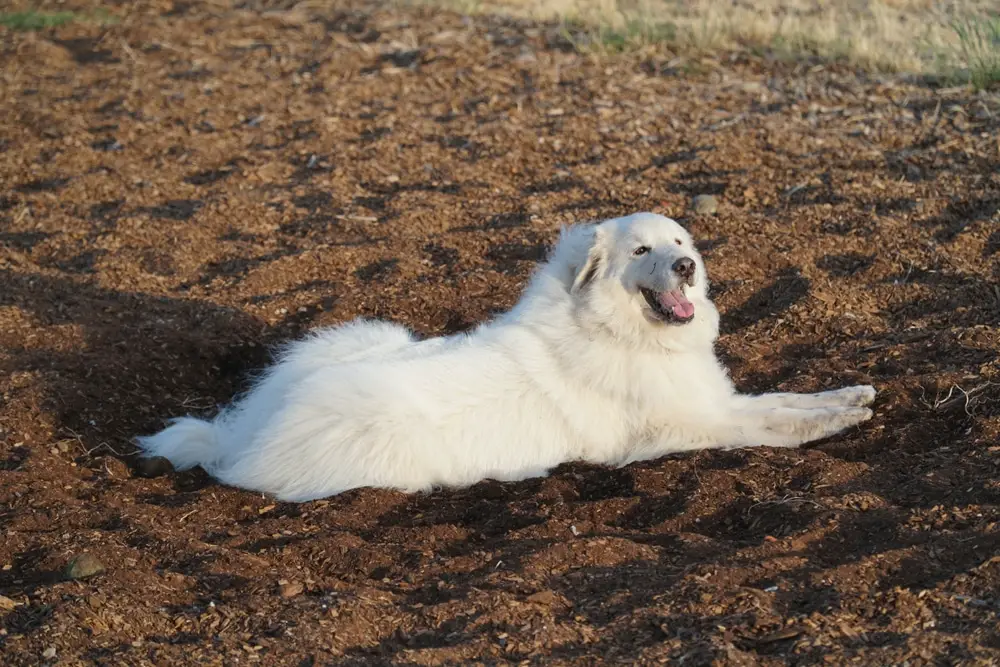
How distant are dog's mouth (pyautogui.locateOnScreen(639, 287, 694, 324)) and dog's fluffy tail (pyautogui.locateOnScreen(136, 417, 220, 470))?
2.42 metres

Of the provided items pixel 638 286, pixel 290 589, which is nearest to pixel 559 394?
pixel 638 286

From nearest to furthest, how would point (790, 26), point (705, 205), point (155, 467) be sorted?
point (155, 467), point (705, 205), point (790, 26)

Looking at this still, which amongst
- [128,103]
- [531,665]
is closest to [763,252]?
[531,665]

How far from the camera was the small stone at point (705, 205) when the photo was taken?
8.47 metres

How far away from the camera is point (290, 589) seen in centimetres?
455

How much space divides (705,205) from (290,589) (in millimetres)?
5050

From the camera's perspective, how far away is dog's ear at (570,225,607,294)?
5922mm

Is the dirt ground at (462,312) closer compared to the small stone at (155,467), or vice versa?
the dirt ground at (462,312)

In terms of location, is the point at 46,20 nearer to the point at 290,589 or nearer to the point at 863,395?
the point at 290,589

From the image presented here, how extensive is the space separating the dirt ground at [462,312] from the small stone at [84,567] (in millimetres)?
78

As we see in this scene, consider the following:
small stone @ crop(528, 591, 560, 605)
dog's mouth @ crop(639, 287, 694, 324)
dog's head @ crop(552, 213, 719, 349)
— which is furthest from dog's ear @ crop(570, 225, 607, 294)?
small stone @ crop(528, 591, 560, 605)

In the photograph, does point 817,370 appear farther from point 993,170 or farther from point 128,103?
point 128,103

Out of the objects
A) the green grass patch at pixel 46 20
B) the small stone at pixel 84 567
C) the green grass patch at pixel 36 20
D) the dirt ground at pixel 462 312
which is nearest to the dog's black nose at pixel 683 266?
the dirt ground at pixel 462 312

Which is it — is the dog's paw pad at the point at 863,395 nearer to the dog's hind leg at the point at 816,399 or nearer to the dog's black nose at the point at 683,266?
the dog's hind leg at the point at 816,399
